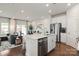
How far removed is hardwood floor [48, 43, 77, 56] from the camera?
1.78m

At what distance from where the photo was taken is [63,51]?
1835 millimetres

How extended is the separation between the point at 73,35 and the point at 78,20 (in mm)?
332

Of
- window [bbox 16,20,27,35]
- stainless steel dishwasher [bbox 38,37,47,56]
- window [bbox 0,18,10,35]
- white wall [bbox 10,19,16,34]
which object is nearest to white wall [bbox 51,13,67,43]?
stainless steel dishwasher [bbox 38,37,47,56]

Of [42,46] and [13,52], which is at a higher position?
[42,46]

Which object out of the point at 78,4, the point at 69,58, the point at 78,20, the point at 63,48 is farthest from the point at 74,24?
the point at 69,58

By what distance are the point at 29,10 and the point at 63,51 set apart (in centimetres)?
112

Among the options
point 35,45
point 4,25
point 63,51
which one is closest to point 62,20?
point 63,51

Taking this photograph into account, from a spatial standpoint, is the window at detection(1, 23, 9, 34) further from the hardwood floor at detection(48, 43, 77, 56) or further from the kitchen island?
the hardwood floor at detection(48, 43, 77, 56)

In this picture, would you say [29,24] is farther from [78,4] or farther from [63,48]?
[78,4]

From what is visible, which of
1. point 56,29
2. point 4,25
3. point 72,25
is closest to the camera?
point 4,25

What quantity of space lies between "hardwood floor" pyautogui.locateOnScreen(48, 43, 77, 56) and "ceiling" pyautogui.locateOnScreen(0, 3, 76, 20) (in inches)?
29.7

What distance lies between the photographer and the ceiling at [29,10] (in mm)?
1708

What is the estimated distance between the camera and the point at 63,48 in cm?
188

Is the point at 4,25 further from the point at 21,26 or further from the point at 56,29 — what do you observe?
the point at 56,29
